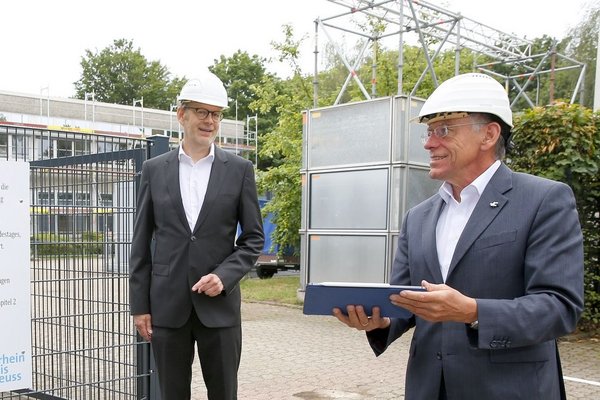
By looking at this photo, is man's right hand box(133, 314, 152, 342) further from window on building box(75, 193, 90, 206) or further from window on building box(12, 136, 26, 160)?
window on building box(12, 136, 26, 160)

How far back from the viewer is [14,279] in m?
3.21

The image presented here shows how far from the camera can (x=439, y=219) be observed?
7.03ft

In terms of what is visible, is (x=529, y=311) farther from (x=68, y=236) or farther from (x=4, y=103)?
(x=4, y=103)

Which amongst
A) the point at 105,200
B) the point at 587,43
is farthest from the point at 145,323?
the point at 587,43

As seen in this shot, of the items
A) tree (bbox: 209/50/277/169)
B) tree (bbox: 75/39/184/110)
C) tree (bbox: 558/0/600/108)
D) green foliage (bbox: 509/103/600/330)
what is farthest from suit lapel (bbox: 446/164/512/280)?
tree (bbox: 75/39/184/110)

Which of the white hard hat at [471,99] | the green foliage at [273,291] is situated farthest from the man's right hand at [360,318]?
the green foliage at [273,291]

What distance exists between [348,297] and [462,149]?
2.12 feet

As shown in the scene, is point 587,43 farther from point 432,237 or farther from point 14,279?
point 14,279

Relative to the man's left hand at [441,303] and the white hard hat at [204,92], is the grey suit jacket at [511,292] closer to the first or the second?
the man's left hand at [441,303]

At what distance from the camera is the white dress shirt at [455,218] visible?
2010 mm

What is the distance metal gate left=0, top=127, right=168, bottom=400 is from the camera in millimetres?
3887

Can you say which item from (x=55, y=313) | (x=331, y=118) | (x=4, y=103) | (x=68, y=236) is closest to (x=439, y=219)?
(x=68, y=236)

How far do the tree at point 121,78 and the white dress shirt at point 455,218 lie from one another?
55.1m

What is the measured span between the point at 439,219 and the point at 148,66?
190 ft
